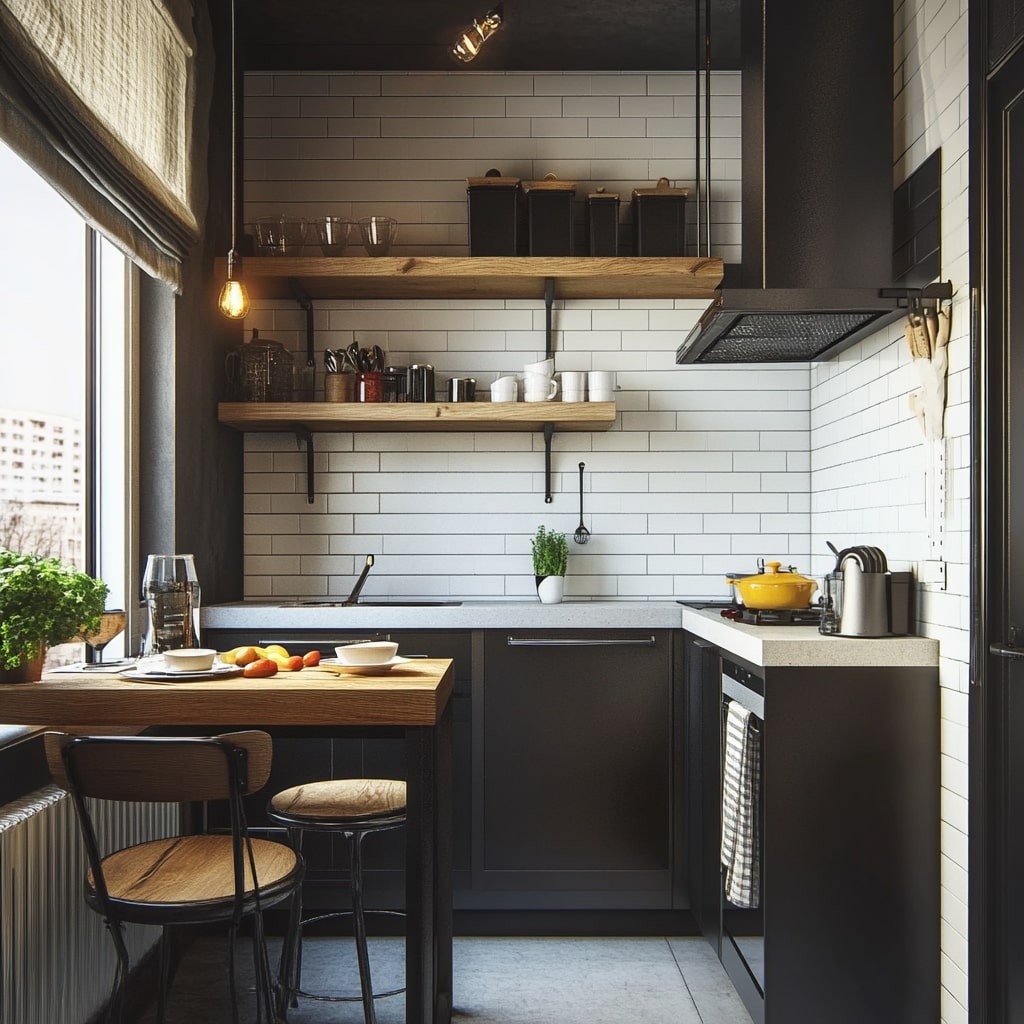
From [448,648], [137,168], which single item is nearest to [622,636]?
[448,648]

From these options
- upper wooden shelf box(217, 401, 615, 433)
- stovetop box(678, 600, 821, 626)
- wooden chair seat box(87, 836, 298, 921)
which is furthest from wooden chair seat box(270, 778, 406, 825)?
upper wooden shelf box(217, 401, 615, 433)

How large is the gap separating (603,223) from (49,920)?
3009 millimetres

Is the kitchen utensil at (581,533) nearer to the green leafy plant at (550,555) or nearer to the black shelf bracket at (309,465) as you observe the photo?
the green leafy plant at (550,555)

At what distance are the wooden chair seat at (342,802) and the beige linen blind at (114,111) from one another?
1574 millimetres

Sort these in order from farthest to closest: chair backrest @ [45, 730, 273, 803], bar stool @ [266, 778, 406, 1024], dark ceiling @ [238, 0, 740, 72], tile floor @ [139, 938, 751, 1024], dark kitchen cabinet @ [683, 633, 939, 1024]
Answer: dark ceiling @ [238, 0, 740, 72]
tile floor @ [139, 938, 751, 1024]
dark kitchen cabinet @ [683, 633, 939, 1024]
bar stool @ [266, 778, 406, 1024]
chair backrest @ [45, 730, 273, 803]

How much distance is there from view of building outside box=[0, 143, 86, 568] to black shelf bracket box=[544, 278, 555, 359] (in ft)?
5.45

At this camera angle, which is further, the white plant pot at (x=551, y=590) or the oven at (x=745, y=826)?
the white plant pot at (x=551, y=590)

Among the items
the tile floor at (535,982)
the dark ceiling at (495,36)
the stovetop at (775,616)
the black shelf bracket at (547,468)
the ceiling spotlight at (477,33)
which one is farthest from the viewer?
the black shelf bracket at (547,468)

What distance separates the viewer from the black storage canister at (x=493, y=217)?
3943mm

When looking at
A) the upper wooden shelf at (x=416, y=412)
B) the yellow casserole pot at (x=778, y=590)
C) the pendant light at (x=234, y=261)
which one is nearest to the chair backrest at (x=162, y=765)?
the pendant light at (x=234, y=261)

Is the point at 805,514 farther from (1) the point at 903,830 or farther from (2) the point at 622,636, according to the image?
(1) the point at 903,830

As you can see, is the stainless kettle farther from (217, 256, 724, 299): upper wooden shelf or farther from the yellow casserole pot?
(217, 256, 724, 299): upper wooden shelf

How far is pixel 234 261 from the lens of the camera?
3.12 metres

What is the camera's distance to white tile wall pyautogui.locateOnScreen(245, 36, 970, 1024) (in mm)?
4207
